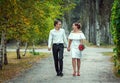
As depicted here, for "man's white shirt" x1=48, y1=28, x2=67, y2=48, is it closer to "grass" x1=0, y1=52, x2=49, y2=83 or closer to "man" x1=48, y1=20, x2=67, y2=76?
"man" x1=48, y1=20, x2=67, y2=76

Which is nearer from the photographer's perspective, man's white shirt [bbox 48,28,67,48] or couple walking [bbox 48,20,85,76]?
couple walking [bbox 48,20,85,76]

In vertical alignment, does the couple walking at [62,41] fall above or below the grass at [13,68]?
above

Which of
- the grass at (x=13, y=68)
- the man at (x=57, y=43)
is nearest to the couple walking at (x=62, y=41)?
the man at (x=57, y=43)

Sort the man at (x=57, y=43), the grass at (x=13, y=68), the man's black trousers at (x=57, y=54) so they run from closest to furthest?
the man's black trousers at (x=57, y=54), the man at (x=57, y=43), the grass at (x=13, y=68)

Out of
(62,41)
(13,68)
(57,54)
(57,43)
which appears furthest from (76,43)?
(13,68)

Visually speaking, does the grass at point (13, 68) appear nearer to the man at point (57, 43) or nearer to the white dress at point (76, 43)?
the man at point (57, 43)

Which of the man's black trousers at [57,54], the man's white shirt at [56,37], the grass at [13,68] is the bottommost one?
the grass at [13,68]

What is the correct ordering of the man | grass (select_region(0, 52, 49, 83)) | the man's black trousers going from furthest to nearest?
grass (select_region(0, 52, 49, 83)) → the man → the man's black trousers

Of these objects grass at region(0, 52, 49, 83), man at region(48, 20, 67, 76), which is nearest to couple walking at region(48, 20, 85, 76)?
man at region(48, 20, 67, 76)

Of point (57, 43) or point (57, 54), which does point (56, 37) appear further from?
point (57, 54)

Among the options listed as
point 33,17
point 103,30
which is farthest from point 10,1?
point 103,30

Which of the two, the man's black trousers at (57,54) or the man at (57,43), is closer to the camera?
the man's black trousers at (57,54)

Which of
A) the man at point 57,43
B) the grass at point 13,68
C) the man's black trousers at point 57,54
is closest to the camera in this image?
the man's black trousers at point 57,54

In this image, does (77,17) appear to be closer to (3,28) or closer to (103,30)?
(103,30)
